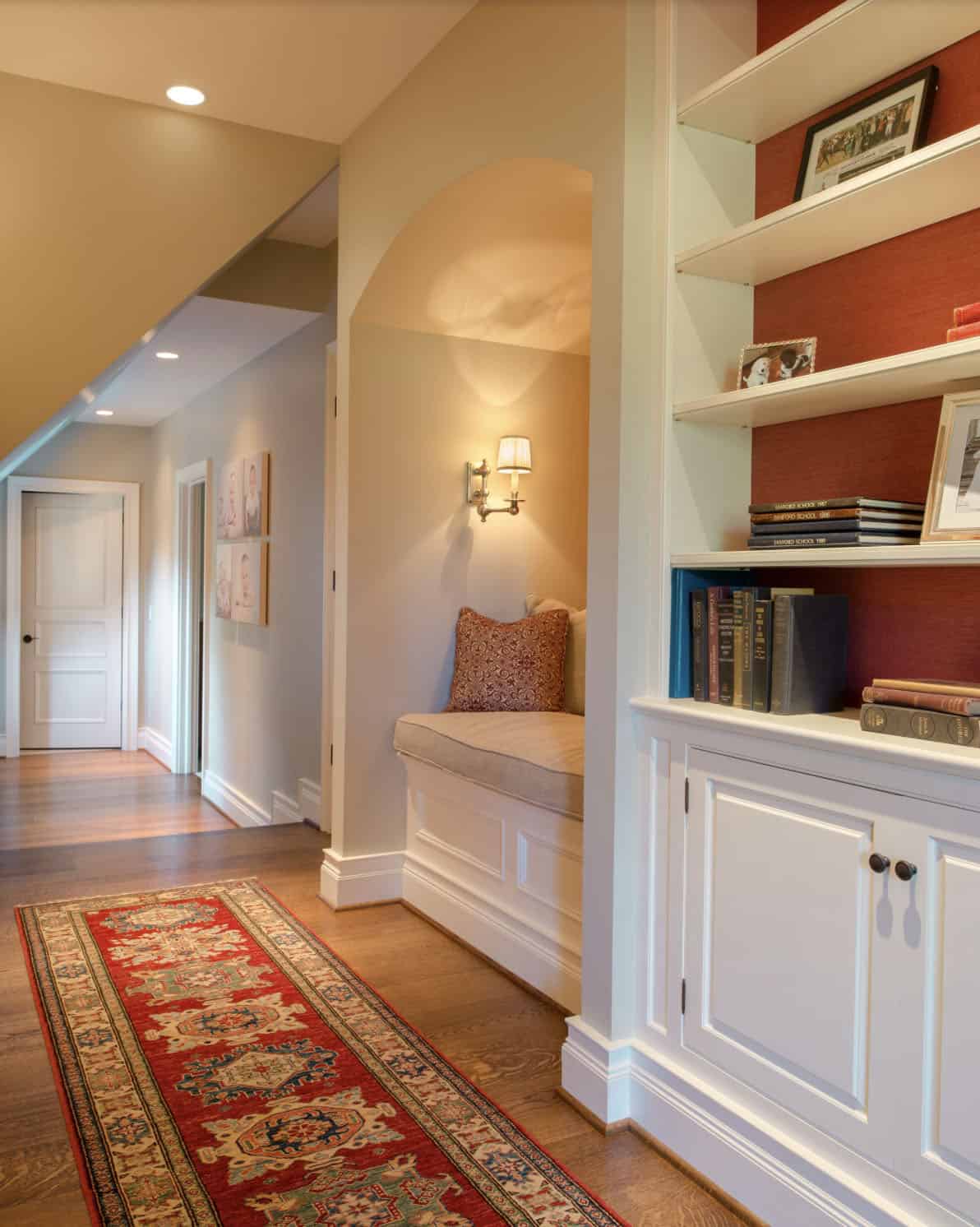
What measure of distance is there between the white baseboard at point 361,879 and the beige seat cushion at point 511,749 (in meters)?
0.41

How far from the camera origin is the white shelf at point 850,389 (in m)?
1.64

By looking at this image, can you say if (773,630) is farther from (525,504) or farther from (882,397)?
(525,504)

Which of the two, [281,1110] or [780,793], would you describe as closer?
[780,793]

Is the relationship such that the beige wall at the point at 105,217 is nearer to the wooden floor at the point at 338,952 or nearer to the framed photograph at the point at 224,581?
the wooden floor at the point at 338,952

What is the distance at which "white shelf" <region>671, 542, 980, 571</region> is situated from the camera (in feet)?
5.37

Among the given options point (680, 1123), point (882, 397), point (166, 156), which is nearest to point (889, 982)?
point (680, 1123)

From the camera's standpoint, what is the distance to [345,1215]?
6.17ft

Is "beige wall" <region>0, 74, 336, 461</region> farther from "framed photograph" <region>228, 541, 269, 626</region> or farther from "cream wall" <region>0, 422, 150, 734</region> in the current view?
"cream wall" <region>0, 422, 150, 734</region>

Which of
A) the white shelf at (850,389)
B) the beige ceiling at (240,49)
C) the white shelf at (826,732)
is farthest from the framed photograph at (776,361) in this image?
the beige ceiling at (240,49)

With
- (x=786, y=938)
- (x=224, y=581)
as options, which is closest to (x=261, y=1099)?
(x=786, y=938)

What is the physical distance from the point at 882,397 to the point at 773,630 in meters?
0.47

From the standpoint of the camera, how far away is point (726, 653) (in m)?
2.13

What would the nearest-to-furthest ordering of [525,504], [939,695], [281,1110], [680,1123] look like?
[939,695] → [680,1123] → [281,1110] → [525,504]

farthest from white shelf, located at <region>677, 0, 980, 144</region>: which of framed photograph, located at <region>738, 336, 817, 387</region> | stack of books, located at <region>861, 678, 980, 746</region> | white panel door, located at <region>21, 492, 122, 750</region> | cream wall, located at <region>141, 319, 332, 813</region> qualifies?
white panel door, located at <region>21, 492, 122, 750</region>
